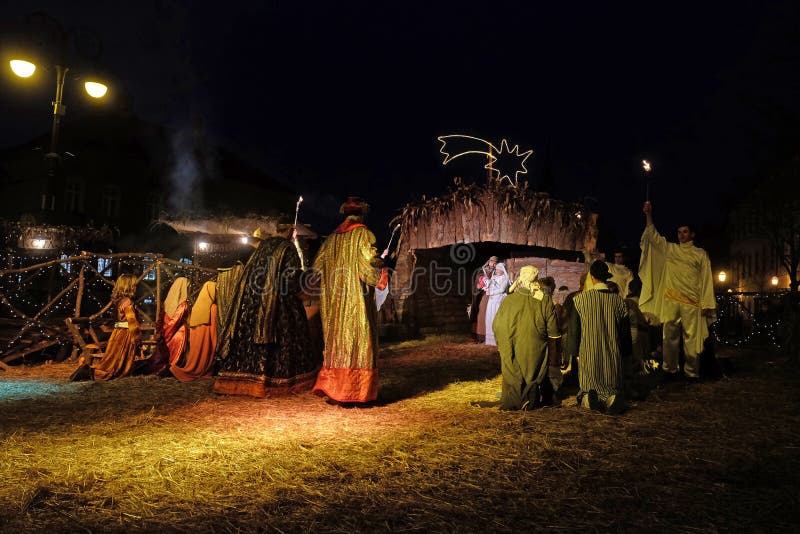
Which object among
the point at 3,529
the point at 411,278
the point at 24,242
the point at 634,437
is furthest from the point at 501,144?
the point at 24,242

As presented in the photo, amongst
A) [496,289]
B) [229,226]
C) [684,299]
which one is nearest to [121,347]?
[229,226]

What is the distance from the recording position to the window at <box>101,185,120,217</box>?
32.4 m

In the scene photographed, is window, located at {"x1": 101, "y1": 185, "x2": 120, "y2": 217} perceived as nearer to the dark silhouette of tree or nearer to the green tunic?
the green tunic

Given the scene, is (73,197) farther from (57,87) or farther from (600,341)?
(600,341)

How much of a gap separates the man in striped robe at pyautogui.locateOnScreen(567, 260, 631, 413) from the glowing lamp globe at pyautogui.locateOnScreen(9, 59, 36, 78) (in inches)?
346

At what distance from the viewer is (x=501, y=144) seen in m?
12.7

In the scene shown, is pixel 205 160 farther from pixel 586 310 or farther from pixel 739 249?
pixel 739 249

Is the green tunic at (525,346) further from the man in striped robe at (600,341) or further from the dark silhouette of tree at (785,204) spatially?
the dark silhouette of tree at (785,204)

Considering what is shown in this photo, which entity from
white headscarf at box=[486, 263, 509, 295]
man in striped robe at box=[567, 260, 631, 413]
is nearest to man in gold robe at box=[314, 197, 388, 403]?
man in striped robe at box=[567, 260, 631, 413]

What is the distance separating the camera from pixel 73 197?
1232 inches

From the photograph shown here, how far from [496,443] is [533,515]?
4.99 ft

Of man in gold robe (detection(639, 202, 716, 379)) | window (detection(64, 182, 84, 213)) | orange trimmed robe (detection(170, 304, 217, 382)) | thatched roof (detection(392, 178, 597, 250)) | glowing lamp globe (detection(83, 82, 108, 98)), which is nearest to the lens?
man in gold robe (detection(639, 202, 716, 379))

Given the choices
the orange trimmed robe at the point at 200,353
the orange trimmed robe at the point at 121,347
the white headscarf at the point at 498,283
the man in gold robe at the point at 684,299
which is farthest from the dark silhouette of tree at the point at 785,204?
the orange trimmed robe at the point at 121,347

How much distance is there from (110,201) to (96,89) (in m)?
26.7
